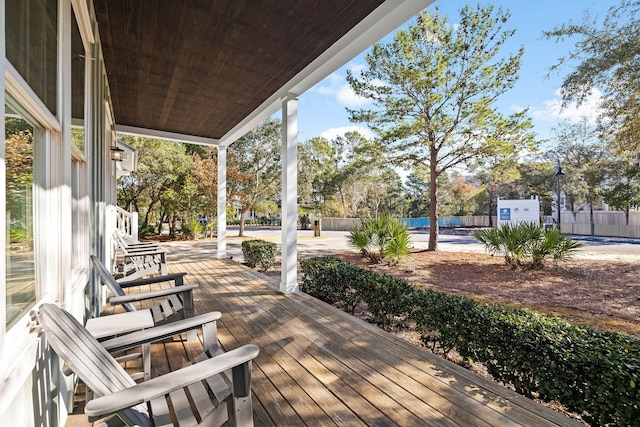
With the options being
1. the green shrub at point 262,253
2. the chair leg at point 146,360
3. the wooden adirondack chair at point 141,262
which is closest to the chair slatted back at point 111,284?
the chair leg at point 146,360

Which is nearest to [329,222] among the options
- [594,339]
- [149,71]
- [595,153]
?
[595,153]

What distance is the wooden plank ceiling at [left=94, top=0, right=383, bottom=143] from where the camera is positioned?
105 inches

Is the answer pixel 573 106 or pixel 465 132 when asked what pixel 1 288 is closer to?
pixel 573 106

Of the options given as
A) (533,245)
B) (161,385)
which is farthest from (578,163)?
(161,385)

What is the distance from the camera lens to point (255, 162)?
1584 centimetres

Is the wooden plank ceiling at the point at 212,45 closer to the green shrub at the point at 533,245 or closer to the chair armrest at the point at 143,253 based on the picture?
the chair armrest at the point at 143,253

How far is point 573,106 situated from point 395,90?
4800 millimetres

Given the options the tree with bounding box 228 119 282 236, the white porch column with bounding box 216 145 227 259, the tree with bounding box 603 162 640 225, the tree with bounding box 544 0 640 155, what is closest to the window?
the white porch column with bounding box 216 145 227 259

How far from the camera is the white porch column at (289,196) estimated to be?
15.0ft

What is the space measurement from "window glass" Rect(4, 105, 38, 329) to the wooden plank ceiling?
1.95m

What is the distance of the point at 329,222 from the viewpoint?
23.9m

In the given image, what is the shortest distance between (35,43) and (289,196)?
3.50m

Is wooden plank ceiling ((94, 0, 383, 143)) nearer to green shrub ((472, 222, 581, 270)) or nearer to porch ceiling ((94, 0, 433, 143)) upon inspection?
porch ceiling ((94, 0, 433, 143))

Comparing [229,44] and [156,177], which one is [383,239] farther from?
[156,177]
